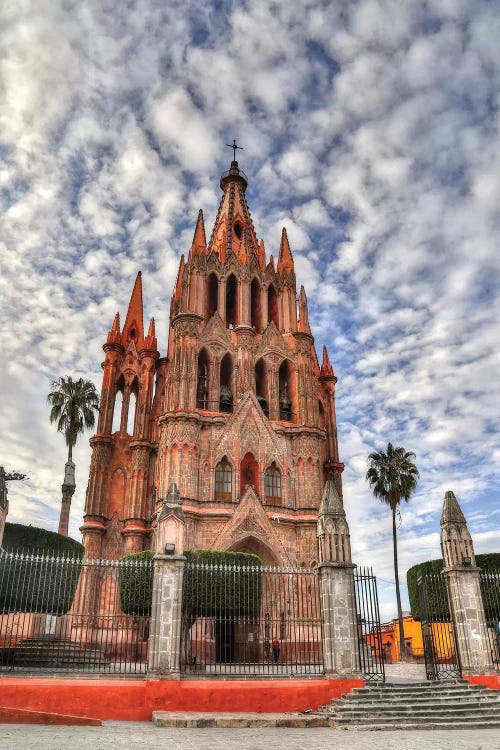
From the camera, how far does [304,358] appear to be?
121 feet

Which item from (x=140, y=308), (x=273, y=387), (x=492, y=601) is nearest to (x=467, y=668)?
(x=492, y=601)

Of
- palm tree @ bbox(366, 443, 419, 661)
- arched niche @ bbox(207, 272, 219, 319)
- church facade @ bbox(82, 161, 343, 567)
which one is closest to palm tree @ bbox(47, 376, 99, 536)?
church facade @ bbox(82, 161, 343, 567)

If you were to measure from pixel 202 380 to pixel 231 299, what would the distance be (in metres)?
8.41

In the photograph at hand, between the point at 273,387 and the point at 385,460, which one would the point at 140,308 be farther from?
the point at 385,460

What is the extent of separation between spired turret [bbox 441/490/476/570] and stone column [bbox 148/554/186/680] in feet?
26.0

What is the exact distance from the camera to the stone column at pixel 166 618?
1342cm

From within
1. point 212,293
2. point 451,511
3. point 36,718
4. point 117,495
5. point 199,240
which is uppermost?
point 199,240

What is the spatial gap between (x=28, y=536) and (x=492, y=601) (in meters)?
18.7

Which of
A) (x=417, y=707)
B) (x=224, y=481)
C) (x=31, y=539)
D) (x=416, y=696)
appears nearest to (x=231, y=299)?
(x=224, y=481)

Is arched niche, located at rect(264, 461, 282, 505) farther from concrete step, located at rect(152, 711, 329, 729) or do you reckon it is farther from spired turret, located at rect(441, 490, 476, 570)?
concrete step, located at rect(152, 711, 329, 729)

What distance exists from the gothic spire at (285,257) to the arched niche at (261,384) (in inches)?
334

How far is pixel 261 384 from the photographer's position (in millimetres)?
37656

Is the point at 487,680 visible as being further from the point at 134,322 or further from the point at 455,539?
the point at 134,322

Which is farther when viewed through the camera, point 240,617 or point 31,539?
point 31,539
